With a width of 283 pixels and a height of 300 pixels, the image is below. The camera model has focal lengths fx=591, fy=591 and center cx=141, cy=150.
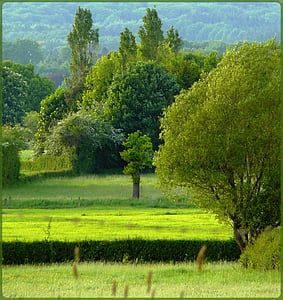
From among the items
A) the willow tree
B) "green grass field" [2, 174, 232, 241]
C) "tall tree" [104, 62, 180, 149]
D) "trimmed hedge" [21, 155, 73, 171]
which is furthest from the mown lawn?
"tall tree" [104, 62, 180, 149]

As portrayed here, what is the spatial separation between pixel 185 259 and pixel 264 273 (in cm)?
480

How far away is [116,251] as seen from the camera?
21328 mm

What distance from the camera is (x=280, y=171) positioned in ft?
61.6

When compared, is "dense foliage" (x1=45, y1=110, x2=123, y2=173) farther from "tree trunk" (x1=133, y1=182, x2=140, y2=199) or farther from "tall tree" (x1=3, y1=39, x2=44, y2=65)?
"tall tree" (x1=3, y1=39, x2=44, y2=65)

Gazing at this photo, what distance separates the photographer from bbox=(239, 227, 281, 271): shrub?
57.8 feet

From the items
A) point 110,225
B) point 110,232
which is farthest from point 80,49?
point 110,232

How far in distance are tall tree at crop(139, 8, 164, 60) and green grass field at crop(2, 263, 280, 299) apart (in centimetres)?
4569

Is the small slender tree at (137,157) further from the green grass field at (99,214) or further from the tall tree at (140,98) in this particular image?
the tall tree at (140,98)

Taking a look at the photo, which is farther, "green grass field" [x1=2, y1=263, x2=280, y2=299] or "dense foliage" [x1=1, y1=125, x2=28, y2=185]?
"dense foliage" [x1=1, y1=125, x2=28, y2=185]

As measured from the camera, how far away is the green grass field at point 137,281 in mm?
12977

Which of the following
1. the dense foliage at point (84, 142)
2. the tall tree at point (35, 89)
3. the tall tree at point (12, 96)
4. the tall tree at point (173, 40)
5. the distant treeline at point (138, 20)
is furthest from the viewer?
the distant treeline at point (138, 20)

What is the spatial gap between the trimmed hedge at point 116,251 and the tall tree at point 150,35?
4405cm

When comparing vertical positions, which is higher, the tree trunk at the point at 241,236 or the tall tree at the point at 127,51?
the tall tree at the point at 127,51

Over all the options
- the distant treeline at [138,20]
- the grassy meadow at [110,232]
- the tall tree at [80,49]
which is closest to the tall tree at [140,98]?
the tall tree at [80,49]
